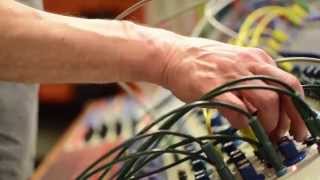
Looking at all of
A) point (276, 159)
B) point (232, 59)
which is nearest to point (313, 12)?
point (232, 59)

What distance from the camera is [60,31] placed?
849 mm

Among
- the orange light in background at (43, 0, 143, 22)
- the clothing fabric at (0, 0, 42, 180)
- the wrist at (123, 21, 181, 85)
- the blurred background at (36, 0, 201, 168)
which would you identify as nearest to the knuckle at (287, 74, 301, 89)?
the wrist at (123, 21, 181, 85)

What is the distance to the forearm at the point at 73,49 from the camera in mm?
842

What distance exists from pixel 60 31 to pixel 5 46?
0.07 metres

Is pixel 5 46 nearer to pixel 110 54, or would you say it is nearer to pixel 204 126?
pixel 110 54

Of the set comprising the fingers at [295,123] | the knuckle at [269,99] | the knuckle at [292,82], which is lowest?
the fingers at [295,123]

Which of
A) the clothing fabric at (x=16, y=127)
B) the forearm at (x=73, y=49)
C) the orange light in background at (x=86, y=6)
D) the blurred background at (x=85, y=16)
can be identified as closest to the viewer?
the forearm at (x=73, y=49)

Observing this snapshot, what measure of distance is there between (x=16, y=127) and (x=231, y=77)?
0.55 metres

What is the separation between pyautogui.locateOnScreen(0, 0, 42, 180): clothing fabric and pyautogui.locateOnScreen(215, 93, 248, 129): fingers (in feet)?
1.69

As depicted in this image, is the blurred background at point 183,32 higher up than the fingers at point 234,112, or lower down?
higher up

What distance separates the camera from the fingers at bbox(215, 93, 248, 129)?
76 cm

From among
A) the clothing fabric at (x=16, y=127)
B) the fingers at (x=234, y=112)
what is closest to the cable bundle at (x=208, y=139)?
the fingers at (x=234, y=112)

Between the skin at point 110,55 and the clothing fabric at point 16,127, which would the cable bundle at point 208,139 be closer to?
the skin at point 110,55

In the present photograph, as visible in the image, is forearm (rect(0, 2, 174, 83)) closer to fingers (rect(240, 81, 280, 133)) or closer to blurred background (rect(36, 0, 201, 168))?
fingers (rect(240, 81, 280, 133))
